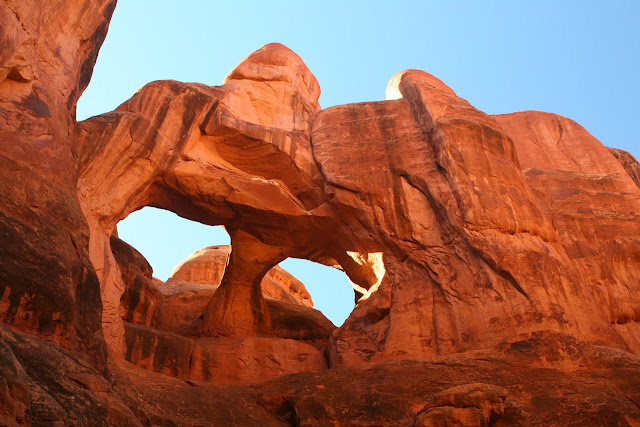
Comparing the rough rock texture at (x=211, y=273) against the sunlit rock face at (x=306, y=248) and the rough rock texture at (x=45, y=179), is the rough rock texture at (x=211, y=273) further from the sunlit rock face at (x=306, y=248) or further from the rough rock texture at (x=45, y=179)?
the rough rock texture at (x=45, y=179)

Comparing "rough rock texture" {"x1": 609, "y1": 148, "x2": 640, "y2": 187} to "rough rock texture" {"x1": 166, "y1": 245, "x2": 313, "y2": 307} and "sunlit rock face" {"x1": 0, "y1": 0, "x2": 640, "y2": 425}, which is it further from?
"rough rock texture" {"x1": 166, "y1": 245, "x2": 313, "y2": 307}

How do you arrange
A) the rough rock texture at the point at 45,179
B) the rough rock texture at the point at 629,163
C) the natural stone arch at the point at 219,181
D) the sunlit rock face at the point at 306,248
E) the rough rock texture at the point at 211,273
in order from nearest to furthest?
the rough rock texture at the point at 45,179 < the sunlit rock face at the point at 306,248 < the natural stone arch at the point at 219,181 < the rough rock texture at the point at 629,163 < the rough rock texture at the point at 211,273

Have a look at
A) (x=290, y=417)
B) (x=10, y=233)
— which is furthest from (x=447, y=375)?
(x=10, y=233)

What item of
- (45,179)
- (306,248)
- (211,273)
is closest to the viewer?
(45,179)

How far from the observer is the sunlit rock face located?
9594 millimetres

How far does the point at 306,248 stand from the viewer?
1958 centimetres

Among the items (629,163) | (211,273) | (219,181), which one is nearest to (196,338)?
(219,181)

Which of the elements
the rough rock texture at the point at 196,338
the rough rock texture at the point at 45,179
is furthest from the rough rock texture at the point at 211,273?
the rough rock texture at the point at 45,179


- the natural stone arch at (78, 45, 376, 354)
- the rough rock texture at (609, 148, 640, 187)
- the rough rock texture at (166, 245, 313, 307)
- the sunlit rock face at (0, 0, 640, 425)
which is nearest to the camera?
the sunlit rock face at (0, 0, 640, 425)

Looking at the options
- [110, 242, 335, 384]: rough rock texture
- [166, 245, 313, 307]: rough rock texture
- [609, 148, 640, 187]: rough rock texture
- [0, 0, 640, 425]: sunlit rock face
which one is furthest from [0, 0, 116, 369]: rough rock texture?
[609, 148, 640, 187]: rough rock texture

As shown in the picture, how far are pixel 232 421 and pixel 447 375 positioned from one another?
396 cm

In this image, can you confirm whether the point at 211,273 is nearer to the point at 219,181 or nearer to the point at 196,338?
the point at 196,338

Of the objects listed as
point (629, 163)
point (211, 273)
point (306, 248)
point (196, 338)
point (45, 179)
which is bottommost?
point (196, 338)

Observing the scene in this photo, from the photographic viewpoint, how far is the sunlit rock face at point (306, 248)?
A: 9.59 m
